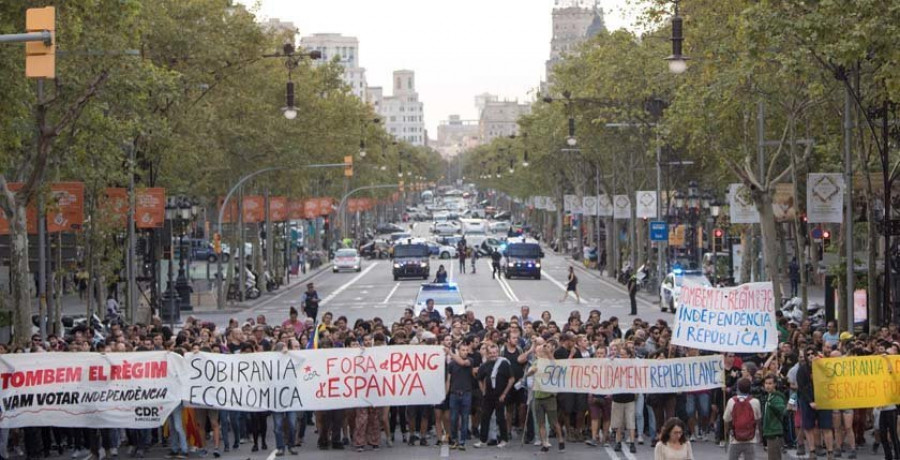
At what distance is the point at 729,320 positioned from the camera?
24.2m

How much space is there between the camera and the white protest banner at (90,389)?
901 inches

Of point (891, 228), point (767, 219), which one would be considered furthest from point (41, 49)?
point (767, 219)

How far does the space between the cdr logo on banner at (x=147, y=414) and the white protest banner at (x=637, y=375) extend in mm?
5650

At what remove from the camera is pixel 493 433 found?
2478cm

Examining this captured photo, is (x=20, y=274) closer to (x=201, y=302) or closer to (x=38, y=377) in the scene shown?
(x=38, y=377)

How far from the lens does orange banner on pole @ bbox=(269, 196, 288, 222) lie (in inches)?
3034

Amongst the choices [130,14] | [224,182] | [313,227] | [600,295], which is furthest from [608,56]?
[313,227]

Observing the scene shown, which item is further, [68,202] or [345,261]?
[345,261]

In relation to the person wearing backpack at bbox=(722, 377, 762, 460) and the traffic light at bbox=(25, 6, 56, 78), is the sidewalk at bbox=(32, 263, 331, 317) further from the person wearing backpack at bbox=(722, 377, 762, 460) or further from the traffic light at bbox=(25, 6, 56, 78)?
the person wearing backpack at bbox=(722, 377, 762, 460)

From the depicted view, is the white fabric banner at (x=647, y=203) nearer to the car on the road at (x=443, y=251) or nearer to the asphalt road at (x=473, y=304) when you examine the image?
the asphalt road at (x=473, y=304)

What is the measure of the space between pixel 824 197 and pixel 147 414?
60.0ft

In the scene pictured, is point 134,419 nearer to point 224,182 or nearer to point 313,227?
point 224,182

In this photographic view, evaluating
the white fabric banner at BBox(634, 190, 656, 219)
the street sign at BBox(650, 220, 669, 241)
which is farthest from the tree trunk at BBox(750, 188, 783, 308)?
the white fabric banner at BBox(634, 190, 656, 219)

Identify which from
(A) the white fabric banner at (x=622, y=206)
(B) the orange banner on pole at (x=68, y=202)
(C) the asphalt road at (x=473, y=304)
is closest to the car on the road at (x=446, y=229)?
(C) the asphalt road at (x=473, y=304)
